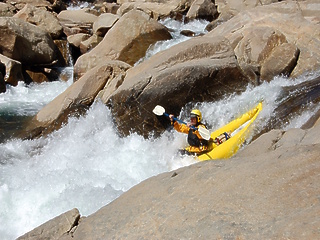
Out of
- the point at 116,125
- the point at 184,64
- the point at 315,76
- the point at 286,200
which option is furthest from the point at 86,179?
the point at 315,76

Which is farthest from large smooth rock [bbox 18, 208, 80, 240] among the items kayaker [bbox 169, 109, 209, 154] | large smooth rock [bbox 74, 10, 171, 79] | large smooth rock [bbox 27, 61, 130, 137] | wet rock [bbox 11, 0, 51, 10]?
wet rock [bbox 11, 0, 51, 10]

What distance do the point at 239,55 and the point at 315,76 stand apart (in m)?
1.43

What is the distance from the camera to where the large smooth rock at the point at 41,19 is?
36.7ft

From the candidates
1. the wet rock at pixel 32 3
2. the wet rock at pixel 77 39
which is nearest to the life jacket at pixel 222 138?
the wet rock at pixel 77 39

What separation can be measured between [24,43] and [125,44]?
2923mm

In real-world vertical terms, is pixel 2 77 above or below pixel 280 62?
below

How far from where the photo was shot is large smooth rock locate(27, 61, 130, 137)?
679 cm

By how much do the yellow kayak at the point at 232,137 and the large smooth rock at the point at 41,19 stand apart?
7.37 metres

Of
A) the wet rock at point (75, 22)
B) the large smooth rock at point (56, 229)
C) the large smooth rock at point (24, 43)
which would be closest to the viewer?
the large smooth rock at point (56, 229)

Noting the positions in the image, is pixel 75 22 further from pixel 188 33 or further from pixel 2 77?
pixel 2 77

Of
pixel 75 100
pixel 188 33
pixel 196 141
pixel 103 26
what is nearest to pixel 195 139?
pixel 196 141

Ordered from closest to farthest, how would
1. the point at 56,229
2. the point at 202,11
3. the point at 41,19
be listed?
the point at 56,229
the point at 41,19
the point at 202,11

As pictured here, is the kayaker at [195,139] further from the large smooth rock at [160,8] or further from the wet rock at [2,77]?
the large smooth rock at [160,8]

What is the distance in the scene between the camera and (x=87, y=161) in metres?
6.07
